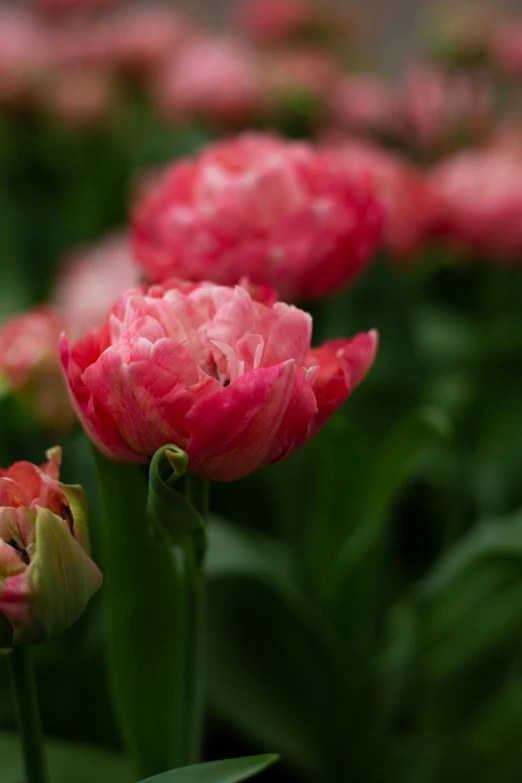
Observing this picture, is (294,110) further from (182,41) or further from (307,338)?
(307,338)

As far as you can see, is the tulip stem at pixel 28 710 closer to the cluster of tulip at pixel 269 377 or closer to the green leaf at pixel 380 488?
the cluster of tulip at pixel 269 377

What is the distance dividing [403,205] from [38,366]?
9.6 inches

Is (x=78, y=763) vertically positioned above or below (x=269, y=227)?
below

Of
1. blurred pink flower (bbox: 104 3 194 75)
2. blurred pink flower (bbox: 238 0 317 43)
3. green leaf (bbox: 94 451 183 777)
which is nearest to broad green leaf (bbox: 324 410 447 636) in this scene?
green leaf (bbox: 94 451 183 777)

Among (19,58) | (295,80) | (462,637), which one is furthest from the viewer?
(19,58)

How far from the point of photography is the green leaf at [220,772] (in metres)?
0.22

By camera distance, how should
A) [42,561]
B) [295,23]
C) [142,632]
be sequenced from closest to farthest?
[42,561]
[142,632]
[295,23]

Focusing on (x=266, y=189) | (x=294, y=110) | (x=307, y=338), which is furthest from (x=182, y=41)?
(x=307, y=338)

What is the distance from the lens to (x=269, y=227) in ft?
1.13

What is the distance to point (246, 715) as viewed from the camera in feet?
1.35

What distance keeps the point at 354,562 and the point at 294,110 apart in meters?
0.47

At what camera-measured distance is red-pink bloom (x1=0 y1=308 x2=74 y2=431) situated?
369mm

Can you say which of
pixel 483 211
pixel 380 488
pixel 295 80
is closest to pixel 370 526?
pixel 380 488

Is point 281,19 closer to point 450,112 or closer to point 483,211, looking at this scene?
point 450,112
